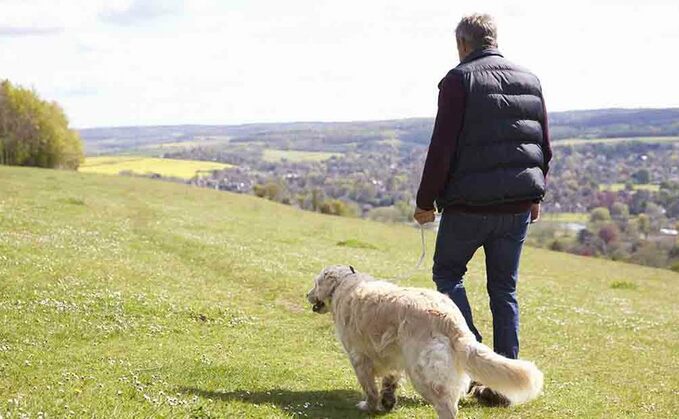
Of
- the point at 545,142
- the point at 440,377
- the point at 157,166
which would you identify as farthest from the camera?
the point at 157,166

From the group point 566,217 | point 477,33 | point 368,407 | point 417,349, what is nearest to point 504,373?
point 417,349

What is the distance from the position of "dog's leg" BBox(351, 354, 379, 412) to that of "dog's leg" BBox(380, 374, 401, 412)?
0.44 ft

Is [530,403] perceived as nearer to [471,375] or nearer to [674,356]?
[471,375]

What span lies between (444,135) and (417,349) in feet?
8.07

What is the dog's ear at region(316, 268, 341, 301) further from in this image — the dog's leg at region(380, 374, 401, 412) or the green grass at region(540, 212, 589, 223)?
the green grass at region(540, 212, 589, 223)

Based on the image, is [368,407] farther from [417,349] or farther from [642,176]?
[642,176]

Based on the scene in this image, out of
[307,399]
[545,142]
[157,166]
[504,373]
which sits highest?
[545,142]

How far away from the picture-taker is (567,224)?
106188 mm

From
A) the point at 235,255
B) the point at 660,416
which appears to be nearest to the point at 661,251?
the point at 235,255

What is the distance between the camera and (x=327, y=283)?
8.87 meters

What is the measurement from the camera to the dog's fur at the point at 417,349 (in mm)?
6641

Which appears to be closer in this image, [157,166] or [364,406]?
[364,406]

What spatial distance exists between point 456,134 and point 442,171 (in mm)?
458

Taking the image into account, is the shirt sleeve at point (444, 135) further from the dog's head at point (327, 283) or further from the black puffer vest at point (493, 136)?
the dog's head at point (327, 283)
